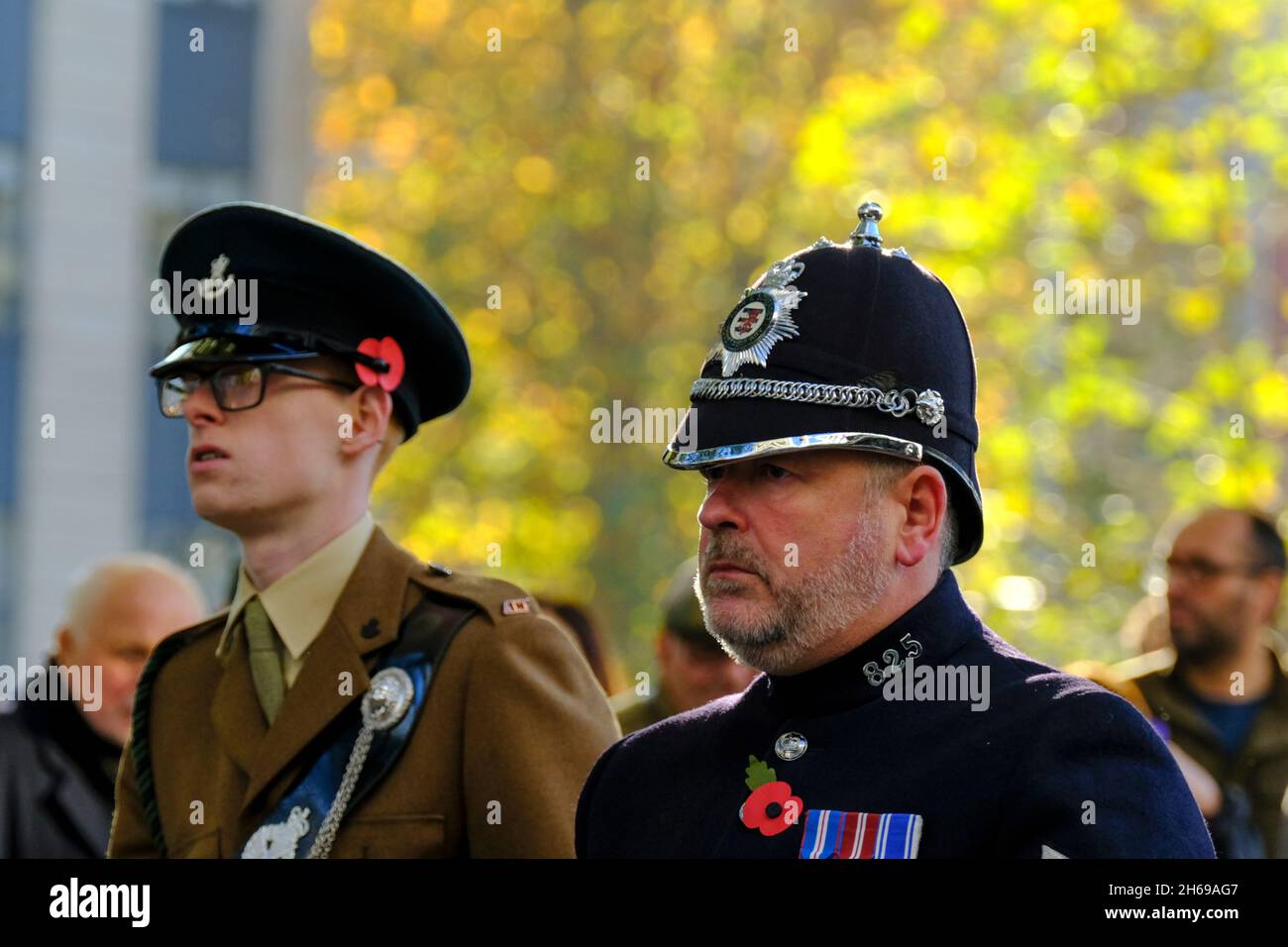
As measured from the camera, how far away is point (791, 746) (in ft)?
10.7

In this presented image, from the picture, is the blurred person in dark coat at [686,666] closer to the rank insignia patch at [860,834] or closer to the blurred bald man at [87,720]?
the blurred bald man at [87,720]

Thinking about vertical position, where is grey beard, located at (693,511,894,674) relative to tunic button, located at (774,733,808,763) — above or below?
above

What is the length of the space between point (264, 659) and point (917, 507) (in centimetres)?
142

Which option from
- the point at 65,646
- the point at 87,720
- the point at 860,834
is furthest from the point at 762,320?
the point at 65,646

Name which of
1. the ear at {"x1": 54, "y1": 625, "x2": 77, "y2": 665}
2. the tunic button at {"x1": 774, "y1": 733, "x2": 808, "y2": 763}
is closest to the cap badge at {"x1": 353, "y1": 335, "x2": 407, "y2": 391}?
the tunic button at {"x1": 774, "y1": 733, "x2": 808, "y2": 763}

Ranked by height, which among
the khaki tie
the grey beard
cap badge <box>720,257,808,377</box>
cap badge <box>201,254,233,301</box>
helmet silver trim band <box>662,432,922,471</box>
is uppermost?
cap badge <box>201,254,233,301</box>

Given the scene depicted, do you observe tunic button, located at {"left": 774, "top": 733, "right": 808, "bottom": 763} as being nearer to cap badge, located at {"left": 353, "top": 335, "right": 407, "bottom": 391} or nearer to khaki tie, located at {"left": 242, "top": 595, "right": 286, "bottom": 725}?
khaki tie, located at {"left": 242, "top": 595, "right": 286, "bottom": 725}

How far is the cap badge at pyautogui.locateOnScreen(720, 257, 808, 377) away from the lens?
3328 mm

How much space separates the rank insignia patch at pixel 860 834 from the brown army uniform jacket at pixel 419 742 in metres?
0.76

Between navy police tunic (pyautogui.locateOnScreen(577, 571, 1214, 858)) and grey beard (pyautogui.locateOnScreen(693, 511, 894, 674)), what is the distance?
2.7 inches

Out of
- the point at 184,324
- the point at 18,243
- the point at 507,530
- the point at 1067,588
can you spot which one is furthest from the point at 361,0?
the point at 184,324

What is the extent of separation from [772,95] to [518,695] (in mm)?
13650
